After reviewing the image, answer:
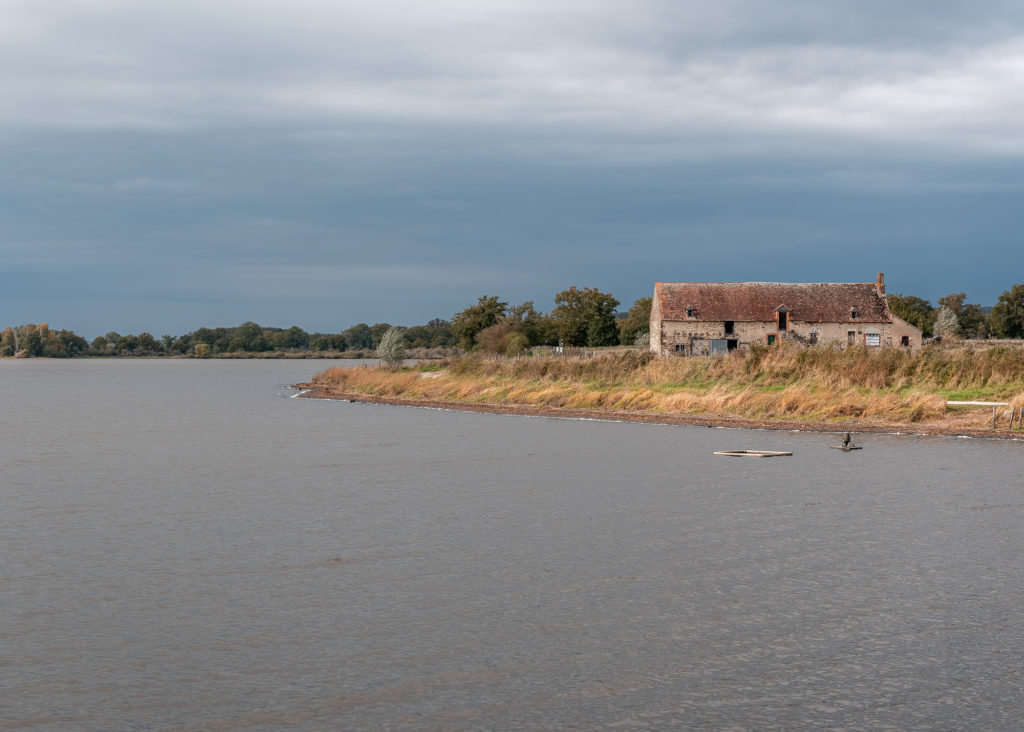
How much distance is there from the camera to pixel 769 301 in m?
79.2

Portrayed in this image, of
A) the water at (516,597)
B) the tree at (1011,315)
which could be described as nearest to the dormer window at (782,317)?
the tree at (1011,315)

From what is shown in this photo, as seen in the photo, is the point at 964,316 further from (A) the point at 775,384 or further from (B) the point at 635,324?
(A) the point at 775,384

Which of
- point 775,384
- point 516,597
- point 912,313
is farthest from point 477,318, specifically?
point 516,597

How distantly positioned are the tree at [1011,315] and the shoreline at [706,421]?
92.6m

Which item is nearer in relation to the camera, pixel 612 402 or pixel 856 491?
pixel 856 491

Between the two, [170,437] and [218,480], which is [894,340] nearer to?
[170,437]

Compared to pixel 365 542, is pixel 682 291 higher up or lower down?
higher up

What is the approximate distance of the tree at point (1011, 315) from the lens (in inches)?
4552

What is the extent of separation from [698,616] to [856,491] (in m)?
8.93

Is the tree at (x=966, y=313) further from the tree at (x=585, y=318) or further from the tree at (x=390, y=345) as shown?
the tree at (x=390, y=345)

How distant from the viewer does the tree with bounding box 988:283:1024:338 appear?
11562 centimetres

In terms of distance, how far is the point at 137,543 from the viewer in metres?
12.8

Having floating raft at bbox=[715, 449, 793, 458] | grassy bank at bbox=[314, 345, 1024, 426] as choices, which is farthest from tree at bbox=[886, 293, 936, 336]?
floating raft at bbox=[715, 449, 793, 458]

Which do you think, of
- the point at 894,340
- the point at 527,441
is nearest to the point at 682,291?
the point at 894,340
